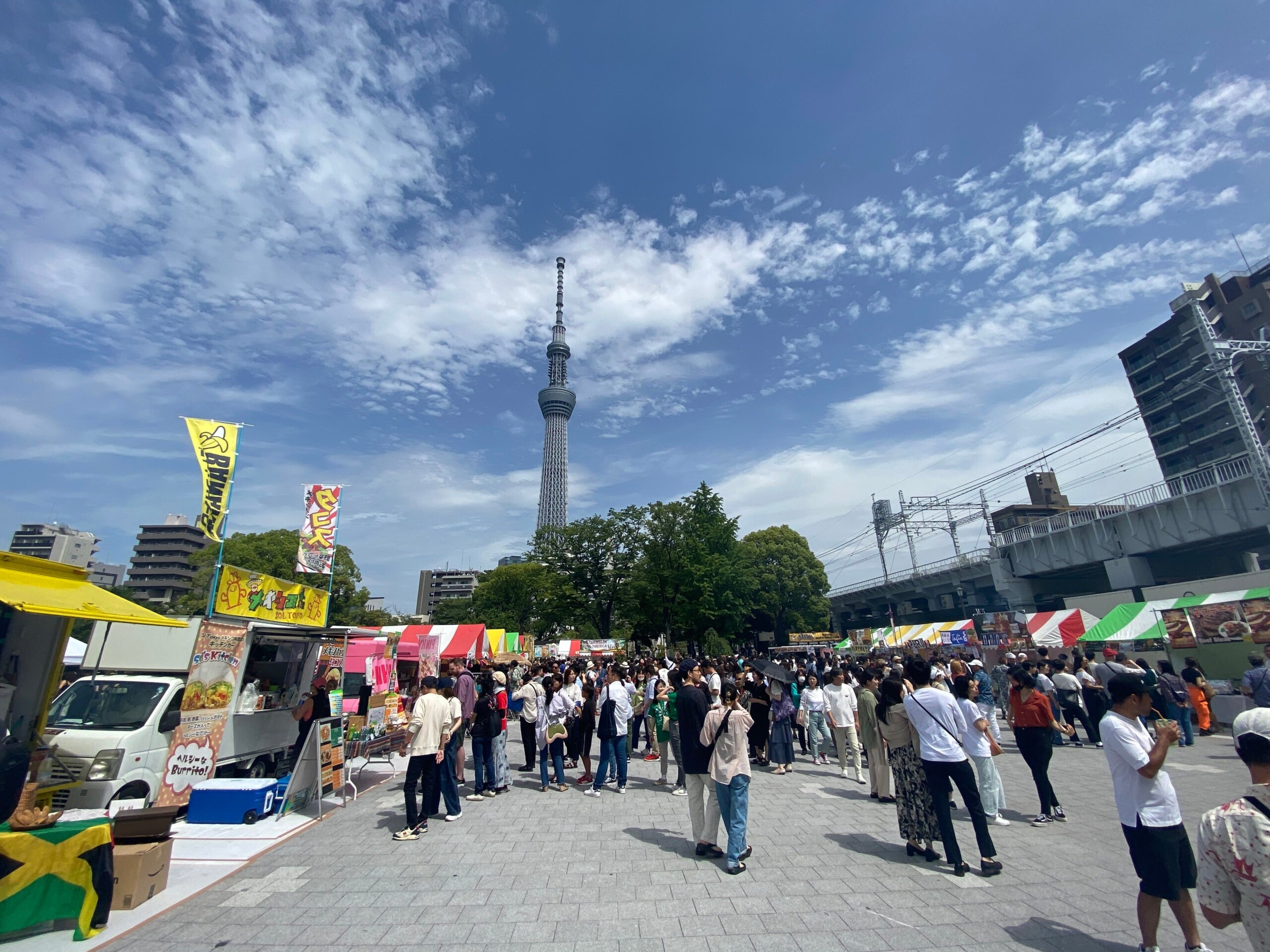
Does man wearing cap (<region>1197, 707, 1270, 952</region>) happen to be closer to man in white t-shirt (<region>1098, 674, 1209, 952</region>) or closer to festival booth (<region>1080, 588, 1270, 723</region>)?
man in white t-shirt (<region>1098, 674, 1209, 952</region>)

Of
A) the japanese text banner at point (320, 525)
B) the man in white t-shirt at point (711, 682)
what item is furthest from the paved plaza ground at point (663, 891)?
the japanese text banner at point (320, 525)

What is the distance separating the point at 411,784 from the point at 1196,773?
11.3 meters

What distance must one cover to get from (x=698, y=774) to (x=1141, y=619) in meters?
15.5

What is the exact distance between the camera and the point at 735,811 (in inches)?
204

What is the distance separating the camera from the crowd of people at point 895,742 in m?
3.45

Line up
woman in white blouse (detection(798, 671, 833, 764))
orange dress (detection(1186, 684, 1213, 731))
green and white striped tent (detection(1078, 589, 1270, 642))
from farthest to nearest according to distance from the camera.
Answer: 1. green and white striped tent (detection(1078, 589, 1270, 642))
2. orange dress (detection(1186, 684, 1213, 731))
3. woman in white blouse (detection(798, 671, 833, 764))

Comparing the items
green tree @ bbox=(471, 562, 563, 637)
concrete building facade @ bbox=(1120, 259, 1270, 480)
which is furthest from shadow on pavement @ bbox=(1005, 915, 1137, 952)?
green tree @ bbox=(471, 562, 563, 637)

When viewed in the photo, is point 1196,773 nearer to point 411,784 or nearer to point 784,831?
point 784,831

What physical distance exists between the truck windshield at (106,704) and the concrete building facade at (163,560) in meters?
96.0

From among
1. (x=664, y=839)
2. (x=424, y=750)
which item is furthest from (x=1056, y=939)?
(x=424, y=750)

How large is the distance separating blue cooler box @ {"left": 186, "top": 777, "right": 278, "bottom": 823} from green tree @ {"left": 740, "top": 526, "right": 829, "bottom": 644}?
144 ft

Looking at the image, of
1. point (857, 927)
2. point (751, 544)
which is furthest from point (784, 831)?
point (751, 544)

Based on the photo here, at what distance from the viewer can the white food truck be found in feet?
21.6

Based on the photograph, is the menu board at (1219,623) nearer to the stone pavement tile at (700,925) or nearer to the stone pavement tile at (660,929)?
the stone pavement tile at (700,925)
